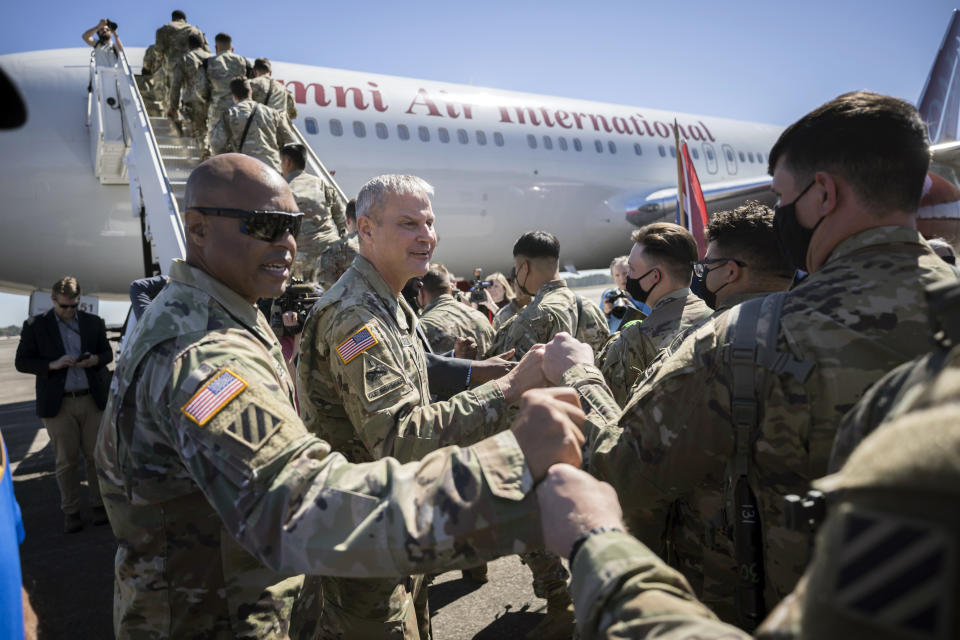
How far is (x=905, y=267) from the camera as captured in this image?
1.43m

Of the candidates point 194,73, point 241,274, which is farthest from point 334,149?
point 241,274

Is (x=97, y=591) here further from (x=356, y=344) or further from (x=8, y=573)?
(x=356, y=344)

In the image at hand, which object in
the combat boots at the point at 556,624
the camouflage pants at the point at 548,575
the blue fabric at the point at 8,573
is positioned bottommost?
the combat boots at the point at 556,624

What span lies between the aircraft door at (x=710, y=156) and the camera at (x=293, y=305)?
1450cm

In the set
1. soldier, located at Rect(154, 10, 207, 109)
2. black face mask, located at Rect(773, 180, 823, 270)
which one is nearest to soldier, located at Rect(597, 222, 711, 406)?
black face mask, located at Rect(773, 180, 823, 270)

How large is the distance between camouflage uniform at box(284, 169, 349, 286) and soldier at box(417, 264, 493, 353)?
1388mm

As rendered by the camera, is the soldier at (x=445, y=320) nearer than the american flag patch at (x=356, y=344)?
No

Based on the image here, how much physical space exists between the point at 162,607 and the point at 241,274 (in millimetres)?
853

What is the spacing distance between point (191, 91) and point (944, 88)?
817 inches

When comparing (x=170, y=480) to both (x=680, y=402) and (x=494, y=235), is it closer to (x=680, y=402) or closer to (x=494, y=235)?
(x=680, y=402)

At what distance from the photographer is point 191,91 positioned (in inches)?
276

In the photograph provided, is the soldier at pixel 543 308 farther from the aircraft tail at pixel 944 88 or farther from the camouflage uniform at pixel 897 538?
the aircraft tail at pixel 944 88

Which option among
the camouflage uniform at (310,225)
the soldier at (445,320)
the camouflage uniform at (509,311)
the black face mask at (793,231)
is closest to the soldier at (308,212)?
the camouflage uniform at (310,225)

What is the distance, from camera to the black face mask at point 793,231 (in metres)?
1.61
